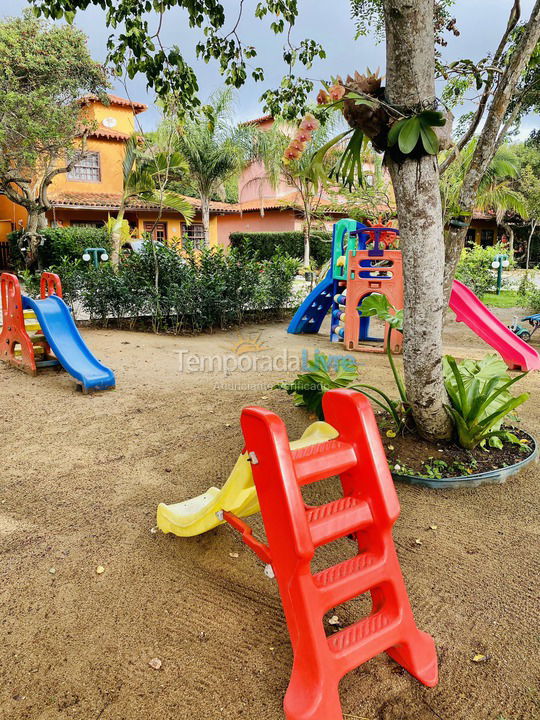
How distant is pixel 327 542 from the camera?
1.64 m

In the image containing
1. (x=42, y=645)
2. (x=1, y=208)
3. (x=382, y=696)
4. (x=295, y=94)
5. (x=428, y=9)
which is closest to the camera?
(x=382, y=696)

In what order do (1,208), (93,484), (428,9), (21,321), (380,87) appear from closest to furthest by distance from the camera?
1. (428,9)
2. (380,87)
3. (93,484)
4. (21,321)
5. (1,208)

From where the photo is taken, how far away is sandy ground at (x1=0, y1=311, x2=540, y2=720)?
1640 mm

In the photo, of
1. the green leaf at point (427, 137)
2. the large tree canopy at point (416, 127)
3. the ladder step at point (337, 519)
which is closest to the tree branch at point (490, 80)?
the large tree canopy at point (416, 127)

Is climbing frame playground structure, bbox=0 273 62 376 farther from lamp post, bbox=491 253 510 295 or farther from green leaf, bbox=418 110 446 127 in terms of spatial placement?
lamp post, bbox=491 253 510 295

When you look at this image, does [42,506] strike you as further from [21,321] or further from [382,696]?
[21,321]

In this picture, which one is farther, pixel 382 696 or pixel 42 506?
pixel 42 506

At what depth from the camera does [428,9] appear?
108 inches

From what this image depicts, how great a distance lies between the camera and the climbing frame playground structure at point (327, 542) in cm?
155

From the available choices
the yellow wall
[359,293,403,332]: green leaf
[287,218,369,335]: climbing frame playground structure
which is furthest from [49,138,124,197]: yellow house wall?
[359,293,403,332]: green leaf

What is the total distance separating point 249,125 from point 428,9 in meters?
18.2

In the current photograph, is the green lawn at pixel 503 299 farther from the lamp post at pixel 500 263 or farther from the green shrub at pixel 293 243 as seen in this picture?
the green shrub at pixel 293 243

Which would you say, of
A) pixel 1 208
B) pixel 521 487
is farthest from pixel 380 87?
pixel 1 208

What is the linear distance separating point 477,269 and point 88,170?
16188mm
